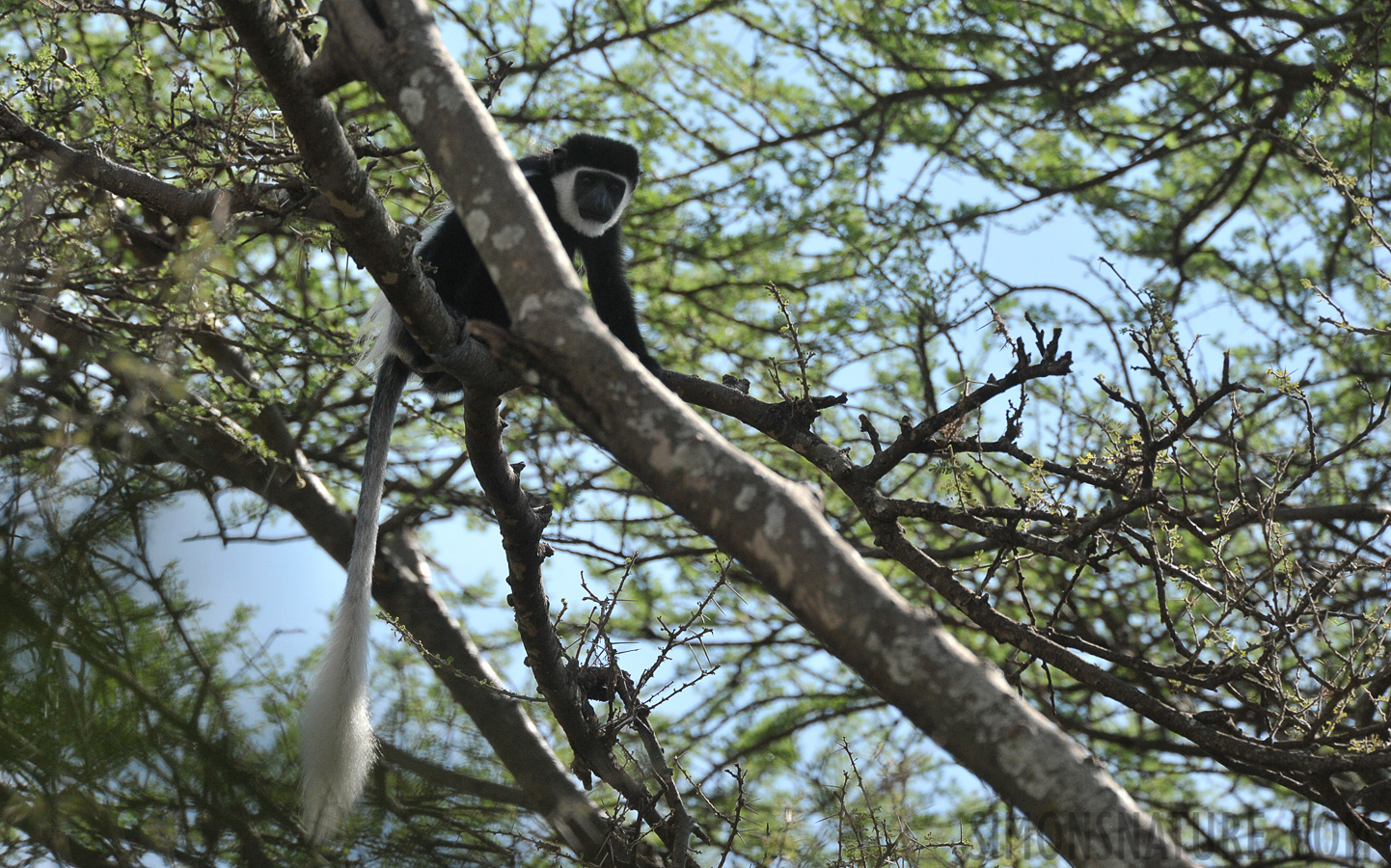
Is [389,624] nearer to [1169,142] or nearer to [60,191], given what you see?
[60,191]

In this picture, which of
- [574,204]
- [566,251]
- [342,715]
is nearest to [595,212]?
[574,204]

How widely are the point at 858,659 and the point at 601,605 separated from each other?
1194mm

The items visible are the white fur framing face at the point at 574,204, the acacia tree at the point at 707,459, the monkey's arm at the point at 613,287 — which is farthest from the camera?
the white fur framing face at the point at 574,204

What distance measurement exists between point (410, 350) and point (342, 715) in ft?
3.93

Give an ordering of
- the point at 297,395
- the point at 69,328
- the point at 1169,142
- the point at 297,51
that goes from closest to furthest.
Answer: the point at 297,51
the point at 69,328
the point at 297,395
the point at 1169,142

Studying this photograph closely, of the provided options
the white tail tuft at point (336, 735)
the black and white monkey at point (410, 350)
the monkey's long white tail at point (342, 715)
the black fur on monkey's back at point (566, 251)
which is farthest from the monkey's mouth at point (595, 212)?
the white tail tuft at point (336, 735)

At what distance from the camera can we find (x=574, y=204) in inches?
146

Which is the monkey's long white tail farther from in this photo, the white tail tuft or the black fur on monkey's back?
the black fur on monkey's back

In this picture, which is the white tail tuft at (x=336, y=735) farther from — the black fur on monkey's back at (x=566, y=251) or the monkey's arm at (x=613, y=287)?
the monkey's arm at (x=613, y=287)

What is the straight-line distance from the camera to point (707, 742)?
13.7ft

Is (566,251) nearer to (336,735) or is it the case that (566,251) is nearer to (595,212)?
(595,212)

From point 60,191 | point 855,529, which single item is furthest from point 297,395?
point 855,529

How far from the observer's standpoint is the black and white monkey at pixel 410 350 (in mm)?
2119

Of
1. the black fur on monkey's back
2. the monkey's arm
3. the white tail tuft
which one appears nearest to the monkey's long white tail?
the white tail tuft
